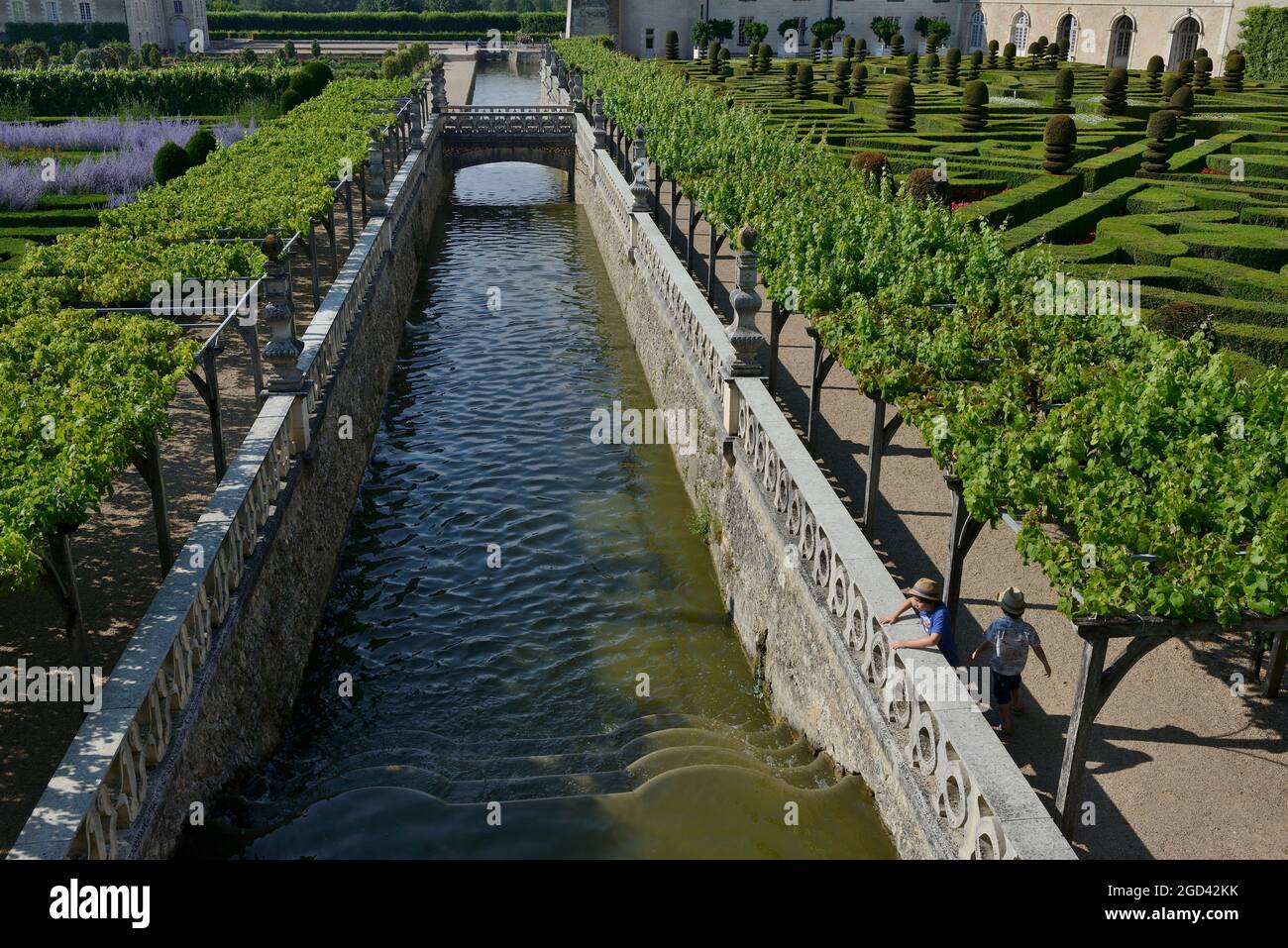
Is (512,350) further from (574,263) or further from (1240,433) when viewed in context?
(1240,433)

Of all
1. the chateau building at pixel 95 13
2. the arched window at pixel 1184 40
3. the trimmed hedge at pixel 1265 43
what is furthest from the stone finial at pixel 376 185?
the chateau building at pixel 95 13

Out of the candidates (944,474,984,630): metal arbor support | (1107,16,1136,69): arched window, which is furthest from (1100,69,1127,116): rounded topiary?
(944,474,984,630): metal arbor support

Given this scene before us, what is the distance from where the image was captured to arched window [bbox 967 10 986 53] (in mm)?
79500

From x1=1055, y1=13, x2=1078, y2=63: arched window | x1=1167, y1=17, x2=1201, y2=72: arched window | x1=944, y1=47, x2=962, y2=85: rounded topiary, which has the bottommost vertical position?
x1=944, y1=47, x2=962, y2=85: rounded topiary

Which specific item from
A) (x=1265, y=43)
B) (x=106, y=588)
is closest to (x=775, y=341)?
(x=106, y=588)

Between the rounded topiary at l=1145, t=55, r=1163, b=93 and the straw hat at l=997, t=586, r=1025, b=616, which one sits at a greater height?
the rounded topiary at l=1145, t=55, r=1163, b=93

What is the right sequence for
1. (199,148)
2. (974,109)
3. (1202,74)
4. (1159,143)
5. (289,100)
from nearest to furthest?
(1159,143) → (199,148) → (974,109) → (289,100) → (1202,74)

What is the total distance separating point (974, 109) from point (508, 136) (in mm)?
17272

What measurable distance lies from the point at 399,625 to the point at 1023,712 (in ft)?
27.1

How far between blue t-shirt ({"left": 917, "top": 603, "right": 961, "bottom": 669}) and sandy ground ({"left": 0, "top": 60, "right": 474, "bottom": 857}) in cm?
699

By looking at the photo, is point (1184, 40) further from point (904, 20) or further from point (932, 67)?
point (904, 20)

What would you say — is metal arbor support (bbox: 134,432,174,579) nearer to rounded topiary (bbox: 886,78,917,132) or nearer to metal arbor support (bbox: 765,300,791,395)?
metal arbor support (bbox: 765,300,791,395)

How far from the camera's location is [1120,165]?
28781 mm
